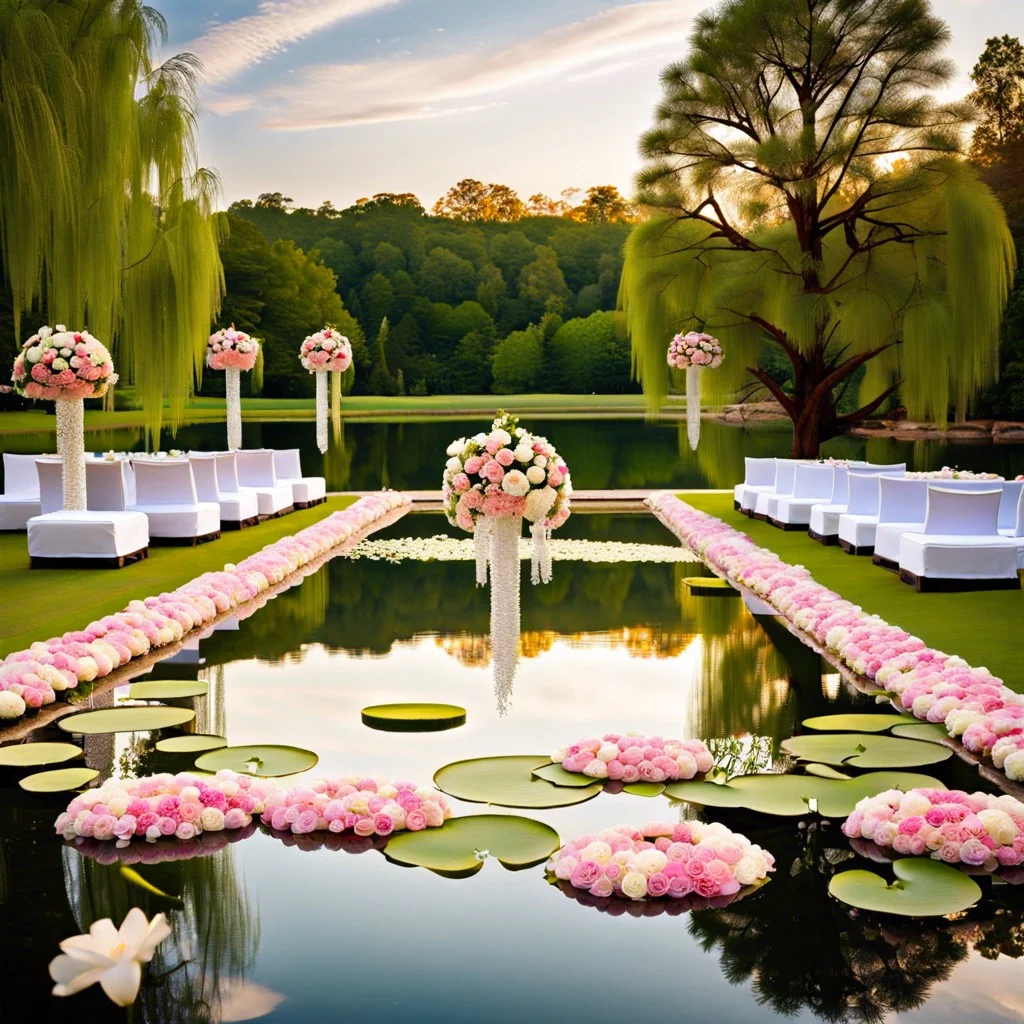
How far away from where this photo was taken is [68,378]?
1145cm

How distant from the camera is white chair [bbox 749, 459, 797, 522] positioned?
15.1m

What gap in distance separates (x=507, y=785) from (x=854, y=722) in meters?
1.88

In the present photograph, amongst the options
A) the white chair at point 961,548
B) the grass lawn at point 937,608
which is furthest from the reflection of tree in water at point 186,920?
the white chair at point 961,548

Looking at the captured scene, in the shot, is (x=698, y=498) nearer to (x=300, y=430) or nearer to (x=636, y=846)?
(x=636, y=846)

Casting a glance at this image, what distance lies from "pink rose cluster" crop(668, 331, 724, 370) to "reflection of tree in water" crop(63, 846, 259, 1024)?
1521 centimetres

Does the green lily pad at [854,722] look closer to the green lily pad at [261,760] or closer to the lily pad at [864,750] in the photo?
the lily pad at [864,750]

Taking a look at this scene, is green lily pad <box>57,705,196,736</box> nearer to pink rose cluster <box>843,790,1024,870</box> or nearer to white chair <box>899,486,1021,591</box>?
pink rose cluster <box>843,790,1024,870</box>

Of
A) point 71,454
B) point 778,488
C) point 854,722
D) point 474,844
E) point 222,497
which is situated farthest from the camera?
point 778,488

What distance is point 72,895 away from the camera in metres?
3.93

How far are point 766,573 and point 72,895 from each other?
7.13 metres

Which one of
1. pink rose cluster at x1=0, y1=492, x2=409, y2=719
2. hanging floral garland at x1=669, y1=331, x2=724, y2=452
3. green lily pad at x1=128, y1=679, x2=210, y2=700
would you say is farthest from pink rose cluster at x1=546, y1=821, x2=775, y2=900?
hanging floral garland at x1=669, y1=331, x2=724, y2=452

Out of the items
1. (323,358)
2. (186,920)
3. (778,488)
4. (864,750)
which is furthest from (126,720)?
(323,358)

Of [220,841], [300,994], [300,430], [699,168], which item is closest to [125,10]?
[699,168]

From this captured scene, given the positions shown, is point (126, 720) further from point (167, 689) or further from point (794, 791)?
point (794, 791)
